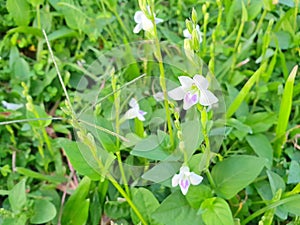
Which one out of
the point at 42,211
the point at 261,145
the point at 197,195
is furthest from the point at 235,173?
the point at 42,211

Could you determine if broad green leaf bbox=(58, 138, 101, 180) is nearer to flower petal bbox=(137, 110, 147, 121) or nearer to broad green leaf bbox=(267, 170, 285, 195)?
flower petal bbox=(137, 110, 147, 121)

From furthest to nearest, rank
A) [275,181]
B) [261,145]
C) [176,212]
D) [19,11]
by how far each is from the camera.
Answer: [19,11]
[261,145]
[275,181]
[176,212]

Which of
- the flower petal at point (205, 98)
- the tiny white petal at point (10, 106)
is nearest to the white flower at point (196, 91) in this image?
the flower petal at point (205, 98)

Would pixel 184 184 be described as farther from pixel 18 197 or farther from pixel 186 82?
pixel 18 197

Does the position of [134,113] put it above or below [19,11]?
below

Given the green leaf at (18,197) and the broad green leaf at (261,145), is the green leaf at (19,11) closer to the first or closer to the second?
the green leaf at (18,197)

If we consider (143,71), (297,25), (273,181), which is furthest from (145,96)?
(297,25)
